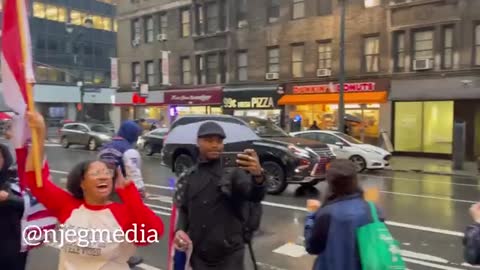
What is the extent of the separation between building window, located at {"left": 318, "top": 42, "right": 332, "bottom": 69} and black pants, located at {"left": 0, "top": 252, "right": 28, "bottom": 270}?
2360 centimetres

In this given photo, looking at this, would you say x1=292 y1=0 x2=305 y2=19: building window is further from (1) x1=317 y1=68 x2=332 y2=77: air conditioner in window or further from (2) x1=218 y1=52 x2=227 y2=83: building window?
(2) x1=218 y1=52 x2=227 y2=83: building window

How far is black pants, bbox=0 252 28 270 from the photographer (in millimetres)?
3844

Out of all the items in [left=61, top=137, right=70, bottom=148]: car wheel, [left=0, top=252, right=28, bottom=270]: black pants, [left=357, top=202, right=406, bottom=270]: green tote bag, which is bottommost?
[left=61, top=137, right=70, bottom=148]: car wheel

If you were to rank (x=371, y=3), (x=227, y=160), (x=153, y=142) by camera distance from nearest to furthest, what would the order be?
(x=227, y=160) < (x=153, y=142) < (x=371, y=3)

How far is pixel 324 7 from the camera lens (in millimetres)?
26766

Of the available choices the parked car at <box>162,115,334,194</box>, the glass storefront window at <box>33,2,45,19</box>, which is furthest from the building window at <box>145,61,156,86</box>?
the glass storefront window at <box>33,2,45,19</box>

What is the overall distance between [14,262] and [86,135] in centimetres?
2436

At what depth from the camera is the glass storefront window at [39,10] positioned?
187ft

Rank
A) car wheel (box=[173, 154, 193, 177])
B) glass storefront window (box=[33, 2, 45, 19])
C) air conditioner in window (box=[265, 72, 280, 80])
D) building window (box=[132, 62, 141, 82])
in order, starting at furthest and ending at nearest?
glass storefront window (box=[33, 2, 45, 19])
building window (box=[132, 62, 141, 82])
air conditioner in window (box=[265, 72, 280, 80])
car wheel (box=[173, 154, 193, 177])

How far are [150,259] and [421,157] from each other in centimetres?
1918

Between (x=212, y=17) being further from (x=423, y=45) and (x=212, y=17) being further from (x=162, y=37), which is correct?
(x=423, y=45)

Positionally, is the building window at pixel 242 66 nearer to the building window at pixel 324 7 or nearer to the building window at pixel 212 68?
the building window at pixel 212 68

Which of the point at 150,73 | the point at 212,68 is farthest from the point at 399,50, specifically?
the point at 150,73

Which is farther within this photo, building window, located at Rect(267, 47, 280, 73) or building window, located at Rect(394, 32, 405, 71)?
building window, located at Rect(267, 47, 280, 73)
